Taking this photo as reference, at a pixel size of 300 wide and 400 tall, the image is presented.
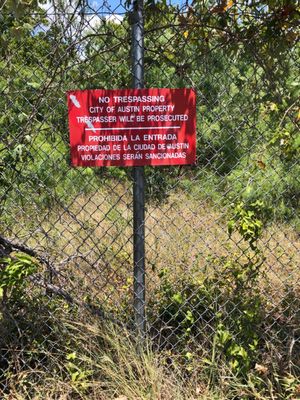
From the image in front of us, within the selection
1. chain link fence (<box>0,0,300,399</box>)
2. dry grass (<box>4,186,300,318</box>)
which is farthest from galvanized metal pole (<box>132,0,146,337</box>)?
dry grass (<box>4,186,300,318</box>)

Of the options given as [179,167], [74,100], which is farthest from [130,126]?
[179,167]

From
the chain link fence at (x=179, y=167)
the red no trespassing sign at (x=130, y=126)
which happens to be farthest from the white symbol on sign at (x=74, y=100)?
the chain link fence at (x=179, y=167)

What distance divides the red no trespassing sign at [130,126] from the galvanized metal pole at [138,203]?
3.4 inches

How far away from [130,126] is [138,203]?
0.35m

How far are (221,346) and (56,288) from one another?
0.87 meters

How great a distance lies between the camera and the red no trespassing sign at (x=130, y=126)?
81.0 inches

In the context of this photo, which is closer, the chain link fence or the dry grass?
the chain link fence

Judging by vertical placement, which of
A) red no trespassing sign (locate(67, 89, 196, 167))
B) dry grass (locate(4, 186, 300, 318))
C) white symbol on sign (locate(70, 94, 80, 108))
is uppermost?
white symbol on sign (locate(70, 94, 80, 108))

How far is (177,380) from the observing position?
2.28 m

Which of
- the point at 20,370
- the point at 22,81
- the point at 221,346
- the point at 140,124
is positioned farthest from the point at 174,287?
the point at 22,81

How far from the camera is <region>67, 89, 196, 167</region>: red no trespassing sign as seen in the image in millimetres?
2059

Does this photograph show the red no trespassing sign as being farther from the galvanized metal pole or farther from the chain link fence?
the chain link fence

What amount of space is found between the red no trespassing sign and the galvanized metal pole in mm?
86

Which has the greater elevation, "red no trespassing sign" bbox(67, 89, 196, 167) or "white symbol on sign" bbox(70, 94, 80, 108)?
"white symbol on sign" bbox(70, 94, 80, 108)
